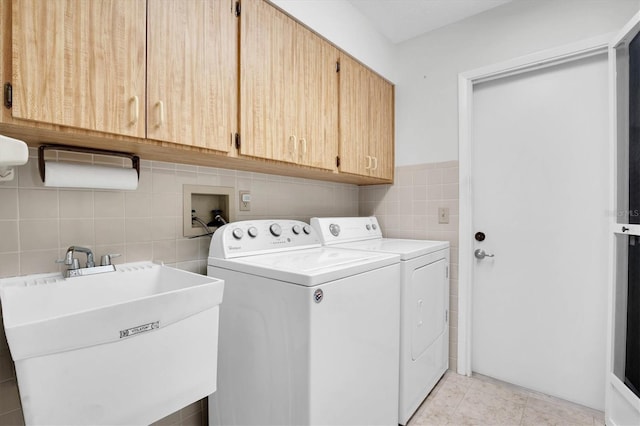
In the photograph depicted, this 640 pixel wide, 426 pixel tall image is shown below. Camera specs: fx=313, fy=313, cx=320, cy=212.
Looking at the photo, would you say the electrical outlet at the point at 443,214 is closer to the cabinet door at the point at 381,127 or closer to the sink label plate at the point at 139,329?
the cabinet door at the point at 381,127

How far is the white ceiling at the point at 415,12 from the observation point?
196cm

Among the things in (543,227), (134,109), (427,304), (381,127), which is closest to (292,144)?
(134,109)

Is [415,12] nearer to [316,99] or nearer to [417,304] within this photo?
[316,99]

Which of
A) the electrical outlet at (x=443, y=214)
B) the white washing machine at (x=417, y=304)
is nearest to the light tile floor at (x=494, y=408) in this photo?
the white washing machine at (x=417, y=304)

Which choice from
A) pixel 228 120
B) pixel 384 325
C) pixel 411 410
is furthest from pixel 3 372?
pixel 411 410

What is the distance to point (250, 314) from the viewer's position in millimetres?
1288

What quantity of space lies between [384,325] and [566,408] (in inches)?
53.3

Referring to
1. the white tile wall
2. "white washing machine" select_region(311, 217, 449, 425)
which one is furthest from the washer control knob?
"white washing machine" select_region(311, 217, 449, 425)

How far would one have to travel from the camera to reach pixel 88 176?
1146 mm

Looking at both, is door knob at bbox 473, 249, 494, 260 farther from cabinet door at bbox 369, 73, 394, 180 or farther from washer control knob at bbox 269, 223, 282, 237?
washer control knob at bbox 269, 223, 282, 237

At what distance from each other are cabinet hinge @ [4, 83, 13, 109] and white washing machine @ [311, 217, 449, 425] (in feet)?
4.79

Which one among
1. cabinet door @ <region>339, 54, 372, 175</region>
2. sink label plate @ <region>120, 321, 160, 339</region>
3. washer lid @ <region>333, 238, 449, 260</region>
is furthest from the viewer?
cabinet door @ <region>339, 54, 372, 175</region>

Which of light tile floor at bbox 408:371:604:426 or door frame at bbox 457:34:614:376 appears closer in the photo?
light tile floor at bbox 408:371:604:426

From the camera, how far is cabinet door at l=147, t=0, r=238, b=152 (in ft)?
3.52
